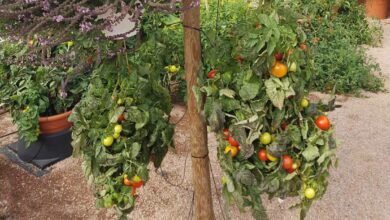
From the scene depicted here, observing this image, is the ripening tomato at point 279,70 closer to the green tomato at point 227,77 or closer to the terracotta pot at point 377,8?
the green tomato at point 227,77

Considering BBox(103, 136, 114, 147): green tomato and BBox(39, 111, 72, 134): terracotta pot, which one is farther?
BBox(39, 111, 72, 134): terracotta pot

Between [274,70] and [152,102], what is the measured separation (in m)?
0.47

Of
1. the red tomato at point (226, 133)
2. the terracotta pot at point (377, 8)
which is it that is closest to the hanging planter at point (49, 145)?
the red tomato at point (226, 133)

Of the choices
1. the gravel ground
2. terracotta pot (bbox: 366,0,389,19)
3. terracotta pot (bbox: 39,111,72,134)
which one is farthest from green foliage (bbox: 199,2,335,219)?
terracotta pot (bbox: 366,0,389,19)

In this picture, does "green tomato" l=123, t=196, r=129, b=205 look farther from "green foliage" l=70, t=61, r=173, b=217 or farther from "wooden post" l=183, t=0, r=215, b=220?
"wooden post" l=183, t=0, r=215, b=220

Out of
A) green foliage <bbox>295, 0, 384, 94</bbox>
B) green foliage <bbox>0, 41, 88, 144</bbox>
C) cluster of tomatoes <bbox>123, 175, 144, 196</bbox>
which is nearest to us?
cluster of tomatoes <bbox>123, 175, 144, 196</bbox>

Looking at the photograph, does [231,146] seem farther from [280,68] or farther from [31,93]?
[31,93]

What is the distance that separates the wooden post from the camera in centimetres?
127

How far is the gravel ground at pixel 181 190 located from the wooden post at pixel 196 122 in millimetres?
651

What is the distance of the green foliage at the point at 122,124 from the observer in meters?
1.34

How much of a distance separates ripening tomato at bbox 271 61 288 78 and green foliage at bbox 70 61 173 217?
44 centimetres

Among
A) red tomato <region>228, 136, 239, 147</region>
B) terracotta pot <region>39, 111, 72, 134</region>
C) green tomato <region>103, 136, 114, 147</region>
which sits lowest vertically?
terracotta pot <region>39, 111, 72, 134</region>

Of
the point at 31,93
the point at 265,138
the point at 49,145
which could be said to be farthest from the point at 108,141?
the point at 49,145

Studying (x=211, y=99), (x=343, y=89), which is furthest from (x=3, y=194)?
(x=343, y=89)
